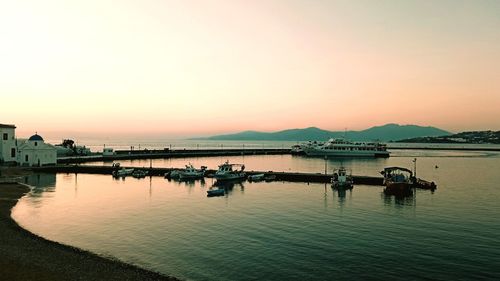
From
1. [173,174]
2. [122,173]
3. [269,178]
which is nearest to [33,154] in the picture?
[122,173]

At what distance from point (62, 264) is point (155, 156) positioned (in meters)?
110

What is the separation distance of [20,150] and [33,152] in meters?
2.52

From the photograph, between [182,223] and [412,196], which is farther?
[412,196]

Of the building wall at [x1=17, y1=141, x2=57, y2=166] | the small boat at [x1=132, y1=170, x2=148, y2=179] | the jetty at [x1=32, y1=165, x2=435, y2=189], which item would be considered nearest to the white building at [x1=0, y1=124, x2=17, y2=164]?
the building wall at [x1=17, y1=141, x2=57, y2=166]

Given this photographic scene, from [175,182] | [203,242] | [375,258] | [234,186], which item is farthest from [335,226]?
[175,182]

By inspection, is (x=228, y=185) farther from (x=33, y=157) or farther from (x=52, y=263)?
(x=52, y=263)

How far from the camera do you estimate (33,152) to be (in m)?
79.2

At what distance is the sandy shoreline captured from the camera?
20234 mm

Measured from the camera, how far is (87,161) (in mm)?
105000

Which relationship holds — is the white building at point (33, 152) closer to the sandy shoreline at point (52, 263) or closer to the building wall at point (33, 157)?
the building wall at point (33, 157)

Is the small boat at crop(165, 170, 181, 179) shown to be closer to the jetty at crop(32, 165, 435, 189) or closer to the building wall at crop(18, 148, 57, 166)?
the jetty at crop(32, 165, 435, 189)

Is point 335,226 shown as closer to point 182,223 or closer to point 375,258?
point 375,258

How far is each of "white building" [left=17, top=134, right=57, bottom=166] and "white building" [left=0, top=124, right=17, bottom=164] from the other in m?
1.51

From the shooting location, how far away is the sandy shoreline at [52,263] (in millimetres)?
20234
